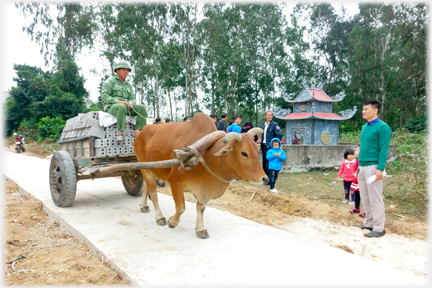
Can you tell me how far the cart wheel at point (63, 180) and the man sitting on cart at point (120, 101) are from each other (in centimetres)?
96

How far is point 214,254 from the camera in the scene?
3.04 m

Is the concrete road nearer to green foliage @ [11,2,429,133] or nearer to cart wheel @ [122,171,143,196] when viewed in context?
cart wheel @ [122,171,143,196]

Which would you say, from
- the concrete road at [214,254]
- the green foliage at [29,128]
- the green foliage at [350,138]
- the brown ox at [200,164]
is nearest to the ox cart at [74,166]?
the concrete road at [214,254]

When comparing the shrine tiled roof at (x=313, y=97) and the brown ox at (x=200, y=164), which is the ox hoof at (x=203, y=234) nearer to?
the brown ox at (x=200, y=164)

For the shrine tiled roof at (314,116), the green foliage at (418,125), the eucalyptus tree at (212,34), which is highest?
the eucalyptus tree at (212,34)

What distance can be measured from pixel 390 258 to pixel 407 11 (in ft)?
88.0

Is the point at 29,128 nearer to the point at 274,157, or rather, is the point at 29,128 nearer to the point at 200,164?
the point at 274,157

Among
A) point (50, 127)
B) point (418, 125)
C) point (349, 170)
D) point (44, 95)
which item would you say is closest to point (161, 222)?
point (349, 170)

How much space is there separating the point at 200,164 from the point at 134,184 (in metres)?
2.71

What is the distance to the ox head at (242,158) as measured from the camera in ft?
9.57

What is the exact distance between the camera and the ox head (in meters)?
2.92

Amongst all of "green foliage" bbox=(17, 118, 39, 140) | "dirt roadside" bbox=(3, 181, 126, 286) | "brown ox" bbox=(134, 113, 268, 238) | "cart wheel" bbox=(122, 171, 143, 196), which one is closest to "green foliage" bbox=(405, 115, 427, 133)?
"cart wheel" bbox=(122, 171, 143, 196)

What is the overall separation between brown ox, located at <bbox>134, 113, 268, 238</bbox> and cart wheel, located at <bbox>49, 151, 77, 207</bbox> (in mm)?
1246

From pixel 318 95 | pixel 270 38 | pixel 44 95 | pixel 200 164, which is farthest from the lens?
pixel 270 38
